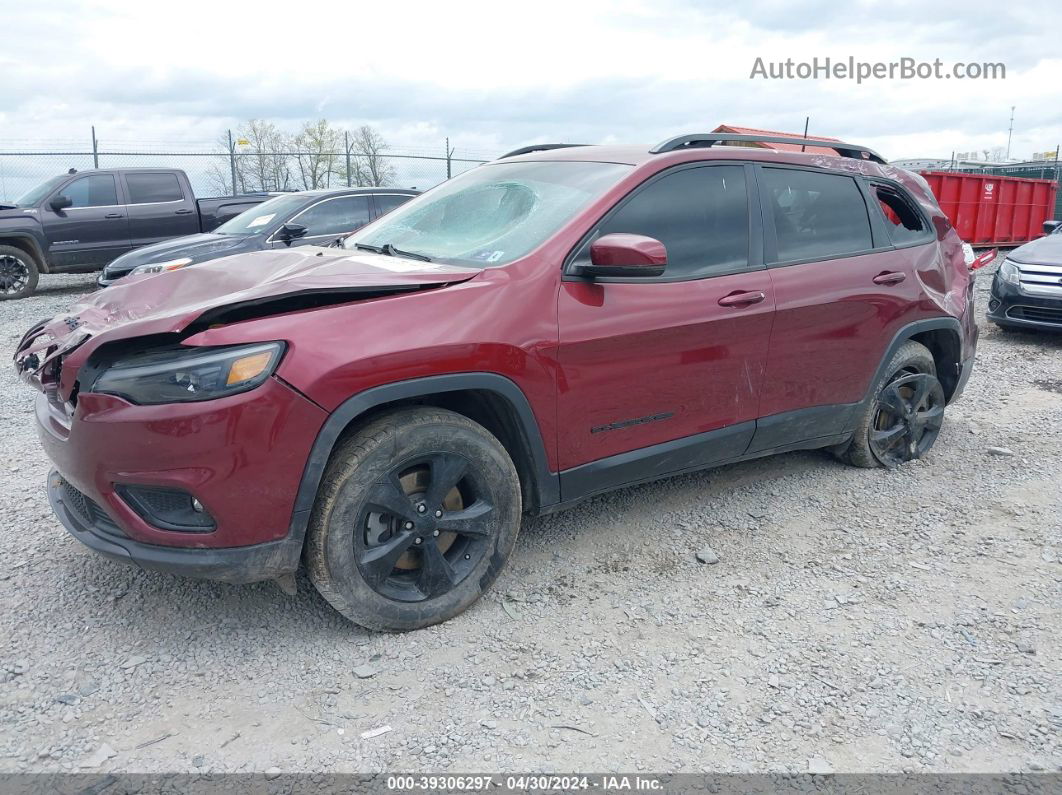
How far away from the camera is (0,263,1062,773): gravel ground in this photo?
2.50 m

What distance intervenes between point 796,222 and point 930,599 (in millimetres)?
1818

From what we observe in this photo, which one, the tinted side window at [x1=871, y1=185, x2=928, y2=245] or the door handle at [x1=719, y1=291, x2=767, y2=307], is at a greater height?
the tinted side window at [x1=871, y1=185, x2=928, y2=245]

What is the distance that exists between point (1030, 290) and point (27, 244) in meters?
12.6

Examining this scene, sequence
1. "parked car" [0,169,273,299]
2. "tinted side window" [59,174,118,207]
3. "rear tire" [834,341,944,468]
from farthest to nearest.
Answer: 1. "tinted side window" [59,174,118,207]
2. "parked car" [0,169,273,299]
3. "rear tire" [834,341,944,468]

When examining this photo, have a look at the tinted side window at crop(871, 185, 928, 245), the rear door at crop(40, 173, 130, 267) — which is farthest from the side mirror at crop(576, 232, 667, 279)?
the rear door at crop(40, 173, 130, 267)

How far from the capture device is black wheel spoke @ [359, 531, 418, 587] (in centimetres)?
292

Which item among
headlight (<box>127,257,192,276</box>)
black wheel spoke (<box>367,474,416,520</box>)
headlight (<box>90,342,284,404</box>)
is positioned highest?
headlight (<box>90,342,284,404</box>)

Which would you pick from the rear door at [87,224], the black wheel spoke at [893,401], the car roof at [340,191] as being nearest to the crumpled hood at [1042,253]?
the black wheel spoke at [893,401]

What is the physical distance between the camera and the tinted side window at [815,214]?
3.98 meters

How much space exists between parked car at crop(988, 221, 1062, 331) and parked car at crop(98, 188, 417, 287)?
270 inches

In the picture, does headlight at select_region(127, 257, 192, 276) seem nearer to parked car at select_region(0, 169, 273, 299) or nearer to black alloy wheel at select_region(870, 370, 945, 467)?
parked car at select_region(0, 169, 273, 299)

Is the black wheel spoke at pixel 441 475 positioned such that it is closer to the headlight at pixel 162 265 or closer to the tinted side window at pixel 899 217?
the tinted side window at pixel 899 217

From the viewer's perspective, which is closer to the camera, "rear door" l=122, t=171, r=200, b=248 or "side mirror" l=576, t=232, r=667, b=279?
"side mirror" l=576, t=232, r=667, b=279

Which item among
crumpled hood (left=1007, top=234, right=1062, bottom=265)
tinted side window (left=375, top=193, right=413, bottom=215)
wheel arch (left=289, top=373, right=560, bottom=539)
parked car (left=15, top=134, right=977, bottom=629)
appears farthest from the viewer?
tinted side window (left=375, top=193, right=413, bottom=215)
